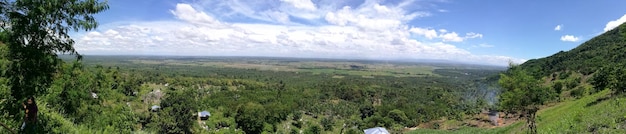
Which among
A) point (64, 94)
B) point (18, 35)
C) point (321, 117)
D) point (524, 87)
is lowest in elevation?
point (321, 117)

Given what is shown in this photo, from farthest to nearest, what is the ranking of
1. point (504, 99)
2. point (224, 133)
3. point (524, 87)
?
point (224, 133) → point (504, 99) → point (524, 87)

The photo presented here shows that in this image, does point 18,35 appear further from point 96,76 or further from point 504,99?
point 96,76

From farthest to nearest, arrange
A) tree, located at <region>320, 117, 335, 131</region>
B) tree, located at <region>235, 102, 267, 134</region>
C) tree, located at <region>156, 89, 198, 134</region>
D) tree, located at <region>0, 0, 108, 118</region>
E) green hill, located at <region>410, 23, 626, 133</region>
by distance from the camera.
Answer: tree, located at <region>320, 117, 335, 131</region> → tree, located at <region>235, 102, 267, 134</region> → tree, located at <region>156, 89, 198, 134</region> → green hill, located at <region>410, 23, 626, 133</region> → tree, located at <region>0, 0, 108, 118</region>

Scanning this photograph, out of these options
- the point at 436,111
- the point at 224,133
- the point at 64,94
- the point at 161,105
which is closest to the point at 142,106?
the point at 161,105

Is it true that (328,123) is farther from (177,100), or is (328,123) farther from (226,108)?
(177,100)

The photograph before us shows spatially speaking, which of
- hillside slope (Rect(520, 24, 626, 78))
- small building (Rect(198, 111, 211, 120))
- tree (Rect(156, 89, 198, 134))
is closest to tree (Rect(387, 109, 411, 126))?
A: hillside slope (Rect(520, 24, 626, 78))

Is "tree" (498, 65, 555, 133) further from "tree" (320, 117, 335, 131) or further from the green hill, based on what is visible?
"tree" (320, 117, 335, 131)

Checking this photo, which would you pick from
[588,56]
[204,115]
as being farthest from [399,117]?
[588,56]

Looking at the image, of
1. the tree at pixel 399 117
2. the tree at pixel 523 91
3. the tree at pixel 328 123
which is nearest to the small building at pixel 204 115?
the tree at pixel 328 123
